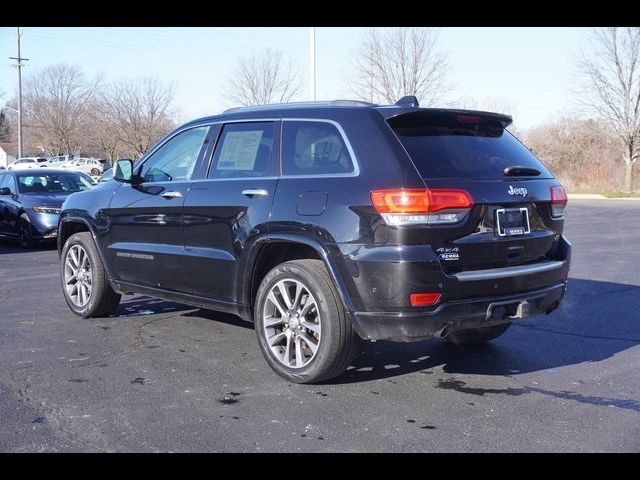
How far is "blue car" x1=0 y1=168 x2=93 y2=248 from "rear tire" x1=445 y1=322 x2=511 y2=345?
913 cm

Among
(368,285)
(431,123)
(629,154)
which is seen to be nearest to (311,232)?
(368,285)

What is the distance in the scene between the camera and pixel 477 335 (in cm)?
579

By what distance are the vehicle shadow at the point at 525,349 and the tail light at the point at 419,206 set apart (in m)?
1.35

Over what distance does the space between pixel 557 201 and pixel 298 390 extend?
228 centimetres

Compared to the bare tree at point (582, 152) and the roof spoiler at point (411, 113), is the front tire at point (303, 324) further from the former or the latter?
the bare tree at point (582, 152)

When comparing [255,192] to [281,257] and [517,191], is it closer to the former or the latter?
[281,257]

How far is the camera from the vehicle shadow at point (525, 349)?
5.21 metres

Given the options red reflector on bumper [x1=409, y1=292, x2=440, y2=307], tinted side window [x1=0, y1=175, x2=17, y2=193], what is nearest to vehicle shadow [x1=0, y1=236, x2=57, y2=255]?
tinted side window [x1=0, y1=175, x2=17, y2=193]

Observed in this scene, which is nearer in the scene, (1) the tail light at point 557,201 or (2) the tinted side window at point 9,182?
(1) the tail light at point 557,201

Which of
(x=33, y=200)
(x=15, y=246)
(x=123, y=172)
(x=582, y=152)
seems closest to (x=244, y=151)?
(x=123, y=172)

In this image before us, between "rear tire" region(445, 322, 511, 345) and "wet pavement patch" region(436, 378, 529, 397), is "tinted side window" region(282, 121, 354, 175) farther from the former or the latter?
"rear tire" region(445, 322, 511, 345)

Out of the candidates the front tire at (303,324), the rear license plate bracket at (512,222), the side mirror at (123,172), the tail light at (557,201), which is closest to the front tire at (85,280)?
the side mirror at (123,172)

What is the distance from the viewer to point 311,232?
15.0ft

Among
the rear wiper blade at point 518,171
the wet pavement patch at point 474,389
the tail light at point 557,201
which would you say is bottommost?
the wet pavement patch at point 474,389
